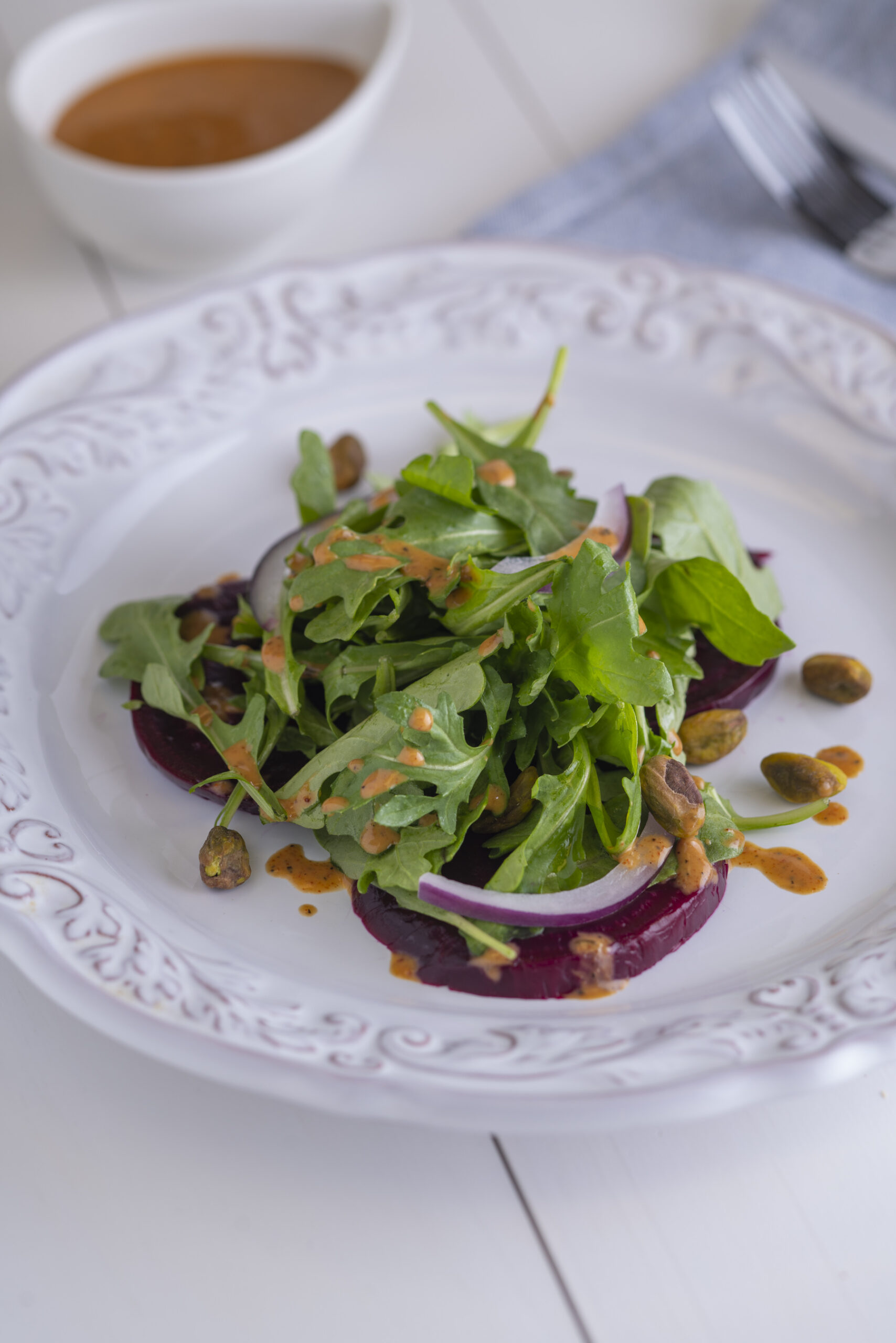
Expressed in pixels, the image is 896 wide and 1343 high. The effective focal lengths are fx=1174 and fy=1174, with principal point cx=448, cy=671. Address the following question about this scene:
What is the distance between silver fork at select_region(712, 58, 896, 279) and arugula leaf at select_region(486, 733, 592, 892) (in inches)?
71.9

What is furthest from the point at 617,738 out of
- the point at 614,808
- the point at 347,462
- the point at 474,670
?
the point at 347,462

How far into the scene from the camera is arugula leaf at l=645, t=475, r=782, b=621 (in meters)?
1.80


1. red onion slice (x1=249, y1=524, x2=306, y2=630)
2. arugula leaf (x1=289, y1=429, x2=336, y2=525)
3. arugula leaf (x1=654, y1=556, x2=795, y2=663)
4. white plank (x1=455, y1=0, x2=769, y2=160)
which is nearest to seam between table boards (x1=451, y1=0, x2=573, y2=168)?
white plank (x1=455, y1=0, x2=769, y2=160)

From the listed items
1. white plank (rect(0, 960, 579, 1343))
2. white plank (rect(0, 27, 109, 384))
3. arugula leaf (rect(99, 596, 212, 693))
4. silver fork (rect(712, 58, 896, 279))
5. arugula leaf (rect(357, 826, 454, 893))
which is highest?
white plank (rect(0, 27, 109, 384))

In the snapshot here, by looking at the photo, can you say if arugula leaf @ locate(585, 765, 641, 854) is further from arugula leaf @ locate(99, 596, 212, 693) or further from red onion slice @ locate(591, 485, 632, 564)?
arugula leaf @ locate(99, 596, 212, 693)

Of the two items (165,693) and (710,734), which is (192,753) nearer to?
(165,693)

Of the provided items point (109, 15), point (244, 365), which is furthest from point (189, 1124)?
point (109, 15)

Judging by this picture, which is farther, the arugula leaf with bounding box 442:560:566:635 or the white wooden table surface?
the arugula leaf with bounding box 442:560:566:635

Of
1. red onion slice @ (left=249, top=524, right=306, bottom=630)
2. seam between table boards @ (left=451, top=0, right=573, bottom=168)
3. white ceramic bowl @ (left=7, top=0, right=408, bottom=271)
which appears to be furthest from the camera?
seam between table boards @ (left=451, top=0, right=573, bottom=168)

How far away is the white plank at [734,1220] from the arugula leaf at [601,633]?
0.54 m

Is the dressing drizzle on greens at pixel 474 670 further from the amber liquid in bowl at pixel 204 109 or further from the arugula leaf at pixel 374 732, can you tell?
the amber liquid in bowl at pixel 204 109

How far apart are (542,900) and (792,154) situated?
2.10 metres

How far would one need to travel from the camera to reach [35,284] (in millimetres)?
2744

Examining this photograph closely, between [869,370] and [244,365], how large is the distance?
120cm
